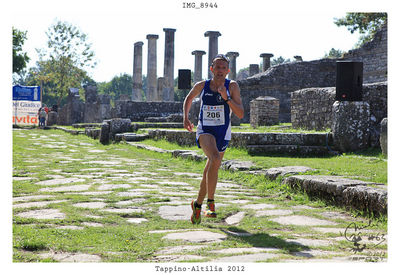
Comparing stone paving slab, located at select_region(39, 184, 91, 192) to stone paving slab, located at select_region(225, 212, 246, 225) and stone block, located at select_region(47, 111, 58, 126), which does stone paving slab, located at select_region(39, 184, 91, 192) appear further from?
stone block, located at select_region(47, 111, 58, 126)

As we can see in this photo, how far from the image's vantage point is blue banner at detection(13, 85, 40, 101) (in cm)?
3219

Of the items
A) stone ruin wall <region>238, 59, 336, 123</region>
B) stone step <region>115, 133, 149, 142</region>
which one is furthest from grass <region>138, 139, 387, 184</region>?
stone ruin wall <region>238, 59, 336, 123</region>

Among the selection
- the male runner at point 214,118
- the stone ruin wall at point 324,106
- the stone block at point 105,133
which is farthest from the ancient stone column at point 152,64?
the male runner at point 214,118

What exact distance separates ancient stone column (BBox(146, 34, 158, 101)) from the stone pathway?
2837 centimetres

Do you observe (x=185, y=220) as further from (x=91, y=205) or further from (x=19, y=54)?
(x=19, y=54)

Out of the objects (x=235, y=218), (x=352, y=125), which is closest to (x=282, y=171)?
(x=235, y=218)

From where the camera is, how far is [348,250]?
2988 mm

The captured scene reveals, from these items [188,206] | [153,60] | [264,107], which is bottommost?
[188,206]

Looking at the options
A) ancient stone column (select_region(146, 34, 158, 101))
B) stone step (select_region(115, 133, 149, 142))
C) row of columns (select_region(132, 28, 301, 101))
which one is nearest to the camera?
stone step (select_region(115, 133, 149, 142))

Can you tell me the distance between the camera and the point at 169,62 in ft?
108

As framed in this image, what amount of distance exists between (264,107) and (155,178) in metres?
9.07

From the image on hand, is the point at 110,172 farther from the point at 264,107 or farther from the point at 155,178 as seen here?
the point at 264,107

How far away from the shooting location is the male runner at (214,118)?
3.88 m

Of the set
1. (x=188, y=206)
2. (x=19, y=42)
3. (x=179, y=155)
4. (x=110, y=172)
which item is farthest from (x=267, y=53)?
(x=188, y=206)
